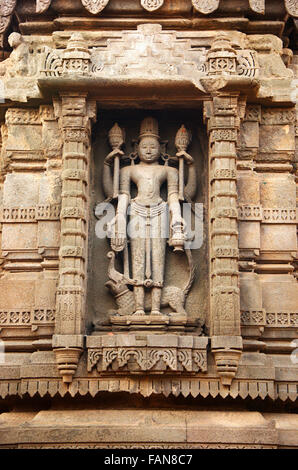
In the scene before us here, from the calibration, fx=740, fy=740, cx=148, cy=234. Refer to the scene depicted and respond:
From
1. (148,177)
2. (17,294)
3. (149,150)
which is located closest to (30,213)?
(17,294)

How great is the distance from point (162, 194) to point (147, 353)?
2337mm

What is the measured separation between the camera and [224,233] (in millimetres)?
8859

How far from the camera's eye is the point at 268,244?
9.29m

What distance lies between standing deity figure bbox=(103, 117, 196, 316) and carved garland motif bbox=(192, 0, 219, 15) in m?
1.59

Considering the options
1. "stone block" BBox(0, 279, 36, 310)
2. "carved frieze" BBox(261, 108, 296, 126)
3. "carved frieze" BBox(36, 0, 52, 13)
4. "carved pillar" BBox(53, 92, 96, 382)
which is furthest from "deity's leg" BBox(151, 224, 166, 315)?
"carved frieze" BBox(36, 0, 52, 13)

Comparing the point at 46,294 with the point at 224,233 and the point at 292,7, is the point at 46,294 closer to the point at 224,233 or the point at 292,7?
the point at 224,233

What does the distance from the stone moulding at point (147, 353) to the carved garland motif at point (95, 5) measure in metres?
4.37

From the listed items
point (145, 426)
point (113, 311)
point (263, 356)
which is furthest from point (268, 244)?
point (145, 426)

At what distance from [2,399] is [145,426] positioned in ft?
5.84

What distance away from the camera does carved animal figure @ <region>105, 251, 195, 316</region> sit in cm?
902

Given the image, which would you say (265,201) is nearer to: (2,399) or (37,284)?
(37,284)

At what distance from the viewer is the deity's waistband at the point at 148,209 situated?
938 centimetres

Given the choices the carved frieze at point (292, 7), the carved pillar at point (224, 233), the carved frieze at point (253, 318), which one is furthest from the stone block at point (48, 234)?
the carved frieze at point (292, 7)

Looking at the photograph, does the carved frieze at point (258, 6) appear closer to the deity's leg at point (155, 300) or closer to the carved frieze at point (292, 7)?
the carved frieze at point (292, 7)
